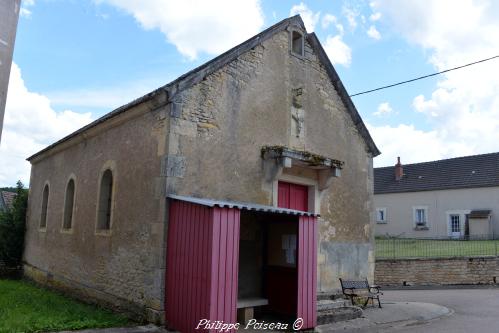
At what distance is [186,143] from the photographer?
27.4 ft

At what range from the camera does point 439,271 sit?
60.1 feet

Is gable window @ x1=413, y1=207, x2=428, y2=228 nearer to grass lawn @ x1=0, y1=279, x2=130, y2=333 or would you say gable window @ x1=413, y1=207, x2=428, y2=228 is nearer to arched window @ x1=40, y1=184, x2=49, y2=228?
arched window @ x1=40, y1=184, x2=49, y2=228

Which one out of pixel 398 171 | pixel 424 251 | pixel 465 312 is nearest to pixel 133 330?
pixel 465 312

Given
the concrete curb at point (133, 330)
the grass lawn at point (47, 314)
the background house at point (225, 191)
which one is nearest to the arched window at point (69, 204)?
the background house at point (225, 191)

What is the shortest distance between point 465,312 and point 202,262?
7.54m

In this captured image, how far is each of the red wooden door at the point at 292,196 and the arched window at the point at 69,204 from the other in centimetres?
597

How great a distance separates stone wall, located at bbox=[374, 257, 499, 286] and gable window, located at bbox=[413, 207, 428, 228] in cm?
1686

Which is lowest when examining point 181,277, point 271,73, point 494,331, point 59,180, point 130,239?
point 494,331

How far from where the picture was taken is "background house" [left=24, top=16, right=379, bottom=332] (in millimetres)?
7593

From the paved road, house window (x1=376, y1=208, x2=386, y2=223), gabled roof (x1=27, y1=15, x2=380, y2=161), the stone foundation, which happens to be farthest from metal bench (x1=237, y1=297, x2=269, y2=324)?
house window (x1=376, y1=208, x2=386, y2=223)

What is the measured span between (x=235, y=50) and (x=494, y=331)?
24.1 feet

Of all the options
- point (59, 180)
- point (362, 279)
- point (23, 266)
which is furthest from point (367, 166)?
point (23, 266)

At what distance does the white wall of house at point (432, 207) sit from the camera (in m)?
31.8

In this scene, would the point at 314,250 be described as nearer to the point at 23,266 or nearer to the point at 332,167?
the point at 332,167
